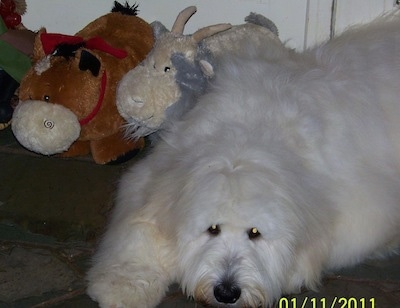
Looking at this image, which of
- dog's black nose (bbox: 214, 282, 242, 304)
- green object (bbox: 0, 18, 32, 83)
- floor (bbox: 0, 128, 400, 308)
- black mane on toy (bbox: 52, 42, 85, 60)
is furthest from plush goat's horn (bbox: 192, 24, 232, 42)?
dog's black nose (bbox: 214, 282, 242, 304)

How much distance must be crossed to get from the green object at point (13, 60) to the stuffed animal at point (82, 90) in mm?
279

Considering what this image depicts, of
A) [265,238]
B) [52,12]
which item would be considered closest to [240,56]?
[265,238]

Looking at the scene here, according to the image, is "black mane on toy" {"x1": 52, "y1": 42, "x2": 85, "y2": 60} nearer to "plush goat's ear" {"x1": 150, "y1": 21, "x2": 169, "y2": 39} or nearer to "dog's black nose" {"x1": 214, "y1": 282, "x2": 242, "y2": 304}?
"plush goat's ear" {"x1": 150, "y1": 21, "x2": 169, "y2": 39}

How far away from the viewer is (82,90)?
4430 millimetres

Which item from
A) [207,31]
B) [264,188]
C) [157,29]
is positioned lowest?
[264,188]

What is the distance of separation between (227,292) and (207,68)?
1392mm

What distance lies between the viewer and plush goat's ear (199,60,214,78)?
4.20m

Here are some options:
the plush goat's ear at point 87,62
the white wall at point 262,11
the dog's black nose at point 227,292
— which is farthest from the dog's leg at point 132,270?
the white wall at point 262,11

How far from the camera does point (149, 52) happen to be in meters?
4.60

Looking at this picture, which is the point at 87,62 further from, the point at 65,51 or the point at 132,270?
the point at 132,270

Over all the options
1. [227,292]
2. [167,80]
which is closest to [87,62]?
[167,80]

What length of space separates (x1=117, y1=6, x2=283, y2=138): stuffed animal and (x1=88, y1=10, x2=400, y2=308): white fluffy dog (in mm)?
Answer: 294

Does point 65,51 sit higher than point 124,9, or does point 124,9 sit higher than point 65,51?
point 124,9

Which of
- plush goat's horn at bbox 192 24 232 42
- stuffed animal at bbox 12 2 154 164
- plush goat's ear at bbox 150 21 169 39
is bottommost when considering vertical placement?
stuffed animal at bbox 12 2 154 164
